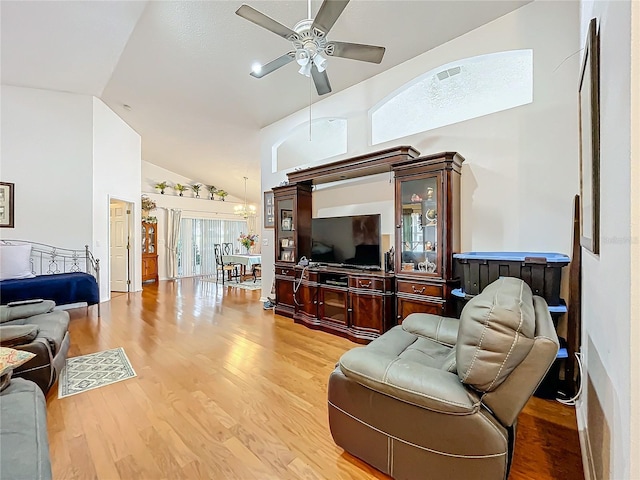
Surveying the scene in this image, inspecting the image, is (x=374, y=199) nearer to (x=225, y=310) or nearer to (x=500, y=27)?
(x=500, y=27)

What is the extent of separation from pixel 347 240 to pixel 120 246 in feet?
18.8

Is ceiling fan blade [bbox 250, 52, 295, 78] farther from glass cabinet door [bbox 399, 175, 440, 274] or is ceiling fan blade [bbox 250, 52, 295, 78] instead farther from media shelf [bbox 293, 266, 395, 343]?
media shelf [bbox 293, 266, 395, 343]

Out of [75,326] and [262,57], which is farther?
[75,326]

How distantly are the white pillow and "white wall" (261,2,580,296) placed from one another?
580cm

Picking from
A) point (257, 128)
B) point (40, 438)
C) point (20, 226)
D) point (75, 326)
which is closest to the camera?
point (40, 438)

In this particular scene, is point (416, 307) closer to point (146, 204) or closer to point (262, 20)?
point (262, 20)

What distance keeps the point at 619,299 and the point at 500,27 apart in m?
3.16

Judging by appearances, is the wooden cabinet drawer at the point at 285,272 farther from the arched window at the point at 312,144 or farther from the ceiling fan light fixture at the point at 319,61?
the ceiling fan light fixture at the point at 319,61

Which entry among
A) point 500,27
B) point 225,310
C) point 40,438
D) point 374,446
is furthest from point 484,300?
point 225,310

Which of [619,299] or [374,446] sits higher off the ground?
[619,299]

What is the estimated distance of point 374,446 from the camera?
1537 millimetres

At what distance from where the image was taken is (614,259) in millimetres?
1015

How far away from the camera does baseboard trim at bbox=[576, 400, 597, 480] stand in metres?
1.43

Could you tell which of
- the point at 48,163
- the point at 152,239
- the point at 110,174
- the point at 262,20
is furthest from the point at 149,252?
the point at 262,20
